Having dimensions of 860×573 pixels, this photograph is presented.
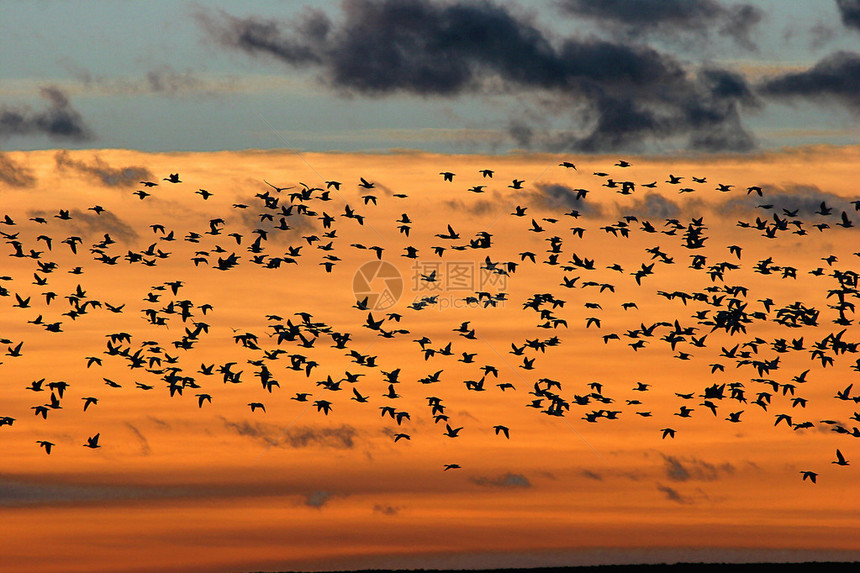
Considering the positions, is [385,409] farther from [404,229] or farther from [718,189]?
[718,189]

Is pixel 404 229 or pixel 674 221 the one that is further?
pixel 674 221

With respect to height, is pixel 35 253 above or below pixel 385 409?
above

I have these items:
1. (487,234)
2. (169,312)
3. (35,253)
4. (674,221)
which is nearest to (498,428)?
(487,234)

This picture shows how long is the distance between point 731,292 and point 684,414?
11.1 meters

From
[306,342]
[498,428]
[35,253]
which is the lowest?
[498,428]

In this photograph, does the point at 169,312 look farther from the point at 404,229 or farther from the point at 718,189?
the point at 718,189

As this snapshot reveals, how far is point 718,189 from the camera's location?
3900 inches

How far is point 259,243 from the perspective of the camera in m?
101

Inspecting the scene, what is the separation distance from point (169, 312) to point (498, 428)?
28863 mm

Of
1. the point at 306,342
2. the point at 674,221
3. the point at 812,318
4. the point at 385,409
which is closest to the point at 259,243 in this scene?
the point at 306,342

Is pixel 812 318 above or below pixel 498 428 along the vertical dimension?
above

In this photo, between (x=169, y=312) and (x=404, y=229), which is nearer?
(x=404, y=229)

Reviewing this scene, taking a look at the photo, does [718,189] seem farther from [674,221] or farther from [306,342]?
[306,342]

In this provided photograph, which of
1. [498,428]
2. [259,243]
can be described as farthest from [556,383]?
[259,243]
